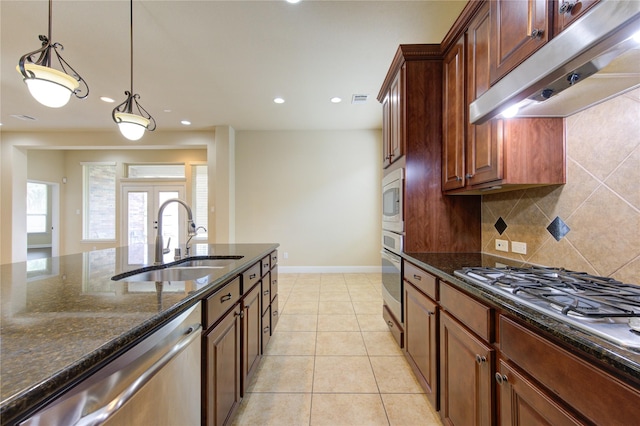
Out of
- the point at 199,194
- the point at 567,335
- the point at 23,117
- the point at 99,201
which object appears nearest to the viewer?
the point at 567,335

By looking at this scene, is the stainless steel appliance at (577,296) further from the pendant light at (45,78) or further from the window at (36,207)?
the window at (36,207)

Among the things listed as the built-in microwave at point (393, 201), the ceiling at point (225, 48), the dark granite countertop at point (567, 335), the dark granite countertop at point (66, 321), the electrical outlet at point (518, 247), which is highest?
the ceiling at point (225, 48)

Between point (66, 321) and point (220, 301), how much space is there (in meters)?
0.58

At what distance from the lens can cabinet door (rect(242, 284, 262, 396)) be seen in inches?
61.4

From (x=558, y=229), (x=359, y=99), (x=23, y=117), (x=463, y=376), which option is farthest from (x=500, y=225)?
(x=23, y=117)

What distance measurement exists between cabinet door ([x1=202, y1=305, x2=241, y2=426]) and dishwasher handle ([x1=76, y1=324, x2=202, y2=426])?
0.18 meters

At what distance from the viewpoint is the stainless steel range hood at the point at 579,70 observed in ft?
2.32

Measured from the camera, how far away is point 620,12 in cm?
68

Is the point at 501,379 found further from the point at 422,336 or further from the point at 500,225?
the point at 500,225

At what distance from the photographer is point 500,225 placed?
1.88 m

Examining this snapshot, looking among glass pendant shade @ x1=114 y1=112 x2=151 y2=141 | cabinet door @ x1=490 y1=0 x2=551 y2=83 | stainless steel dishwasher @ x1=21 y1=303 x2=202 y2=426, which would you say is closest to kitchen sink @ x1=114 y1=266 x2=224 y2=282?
stainless steel dishwasher @ x1=21 y1=303 x2=202 y2=426

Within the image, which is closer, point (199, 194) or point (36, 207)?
point (199, 194)

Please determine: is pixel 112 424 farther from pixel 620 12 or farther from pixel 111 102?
pixel 111 102

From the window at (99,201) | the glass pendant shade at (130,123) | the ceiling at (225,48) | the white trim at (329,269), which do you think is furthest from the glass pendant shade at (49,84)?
the window at (99,201)
